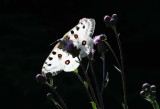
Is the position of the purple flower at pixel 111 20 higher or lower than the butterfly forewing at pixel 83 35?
higher

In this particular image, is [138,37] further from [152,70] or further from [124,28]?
[152,70]

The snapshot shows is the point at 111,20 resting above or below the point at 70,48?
above

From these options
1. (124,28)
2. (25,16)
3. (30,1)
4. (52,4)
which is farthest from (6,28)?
(124,28)

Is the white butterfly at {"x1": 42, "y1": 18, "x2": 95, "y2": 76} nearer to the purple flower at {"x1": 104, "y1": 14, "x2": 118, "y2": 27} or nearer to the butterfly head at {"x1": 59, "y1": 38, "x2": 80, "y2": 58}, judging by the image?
the butterfly head at {"x1": 59, "y1": 38, "x2": 80, "y2": 58}

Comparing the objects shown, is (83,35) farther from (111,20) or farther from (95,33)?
(95,33)

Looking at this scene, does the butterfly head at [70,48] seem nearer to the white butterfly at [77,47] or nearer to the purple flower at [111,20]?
the white butterfly at [77,47]

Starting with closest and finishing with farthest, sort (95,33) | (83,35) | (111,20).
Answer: (83,35) < (111,20) < (95,33)

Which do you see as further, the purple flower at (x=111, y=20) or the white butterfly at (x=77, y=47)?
the purple flower at (x=111, y=20)

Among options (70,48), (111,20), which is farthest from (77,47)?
(111,20)

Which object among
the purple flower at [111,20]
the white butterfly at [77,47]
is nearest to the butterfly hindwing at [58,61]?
the white butterfly at [77,47]
